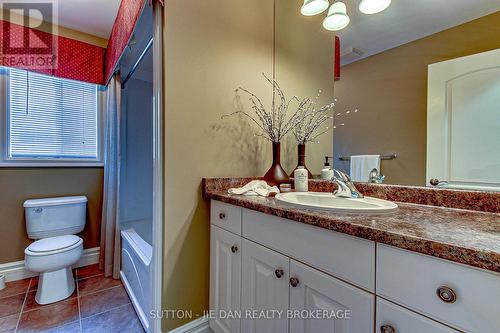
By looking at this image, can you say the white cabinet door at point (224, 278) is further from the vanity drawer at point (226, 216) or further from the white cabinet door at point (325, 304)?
the white cabinet door at point (325, 304)

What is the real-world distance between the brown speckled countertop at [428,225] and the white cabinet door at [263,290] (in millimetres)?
190

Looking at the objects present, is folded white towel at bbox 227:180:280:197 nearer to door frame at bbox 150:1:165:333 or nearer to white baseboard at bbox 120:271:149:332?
door frame at bbox 150:1:165:333

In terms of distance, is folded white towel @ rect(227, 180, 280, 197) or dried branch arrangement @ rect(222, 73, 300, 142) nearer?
folded white towel @ rect(227, 180, 280, 197)

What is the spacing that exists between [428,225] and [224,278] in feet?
3.03

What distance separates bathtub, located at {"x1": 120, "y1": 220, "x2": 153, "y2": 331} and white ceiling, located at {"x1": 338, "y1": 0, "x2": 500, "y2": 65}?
1690 mm

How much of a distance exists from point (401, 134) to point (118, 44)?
2010 millimetres

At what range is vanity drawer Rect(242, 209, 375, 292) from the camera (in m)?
0.61

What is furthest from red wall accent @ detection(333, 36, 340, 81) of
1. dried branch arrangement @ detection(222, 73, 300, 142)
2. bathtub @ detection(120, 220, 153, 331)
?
bathtub @ detection(120, 220, 153, 331)

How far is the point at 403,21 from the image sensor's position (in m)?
1.06

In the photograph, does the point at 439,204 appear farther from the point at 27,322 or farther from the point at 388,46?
the point at 27,322

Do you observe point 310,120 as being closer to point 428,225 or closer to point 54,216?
point 428,225

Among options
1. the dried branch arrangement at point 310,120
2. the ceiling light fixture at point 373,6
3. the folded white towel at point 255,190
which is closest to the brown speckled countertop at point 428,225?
the folded white towel at point 255,190

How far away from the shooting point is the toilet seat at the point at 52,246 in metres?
1.63

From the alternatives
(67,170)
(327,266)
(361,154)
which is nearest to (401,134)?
(361,154)
